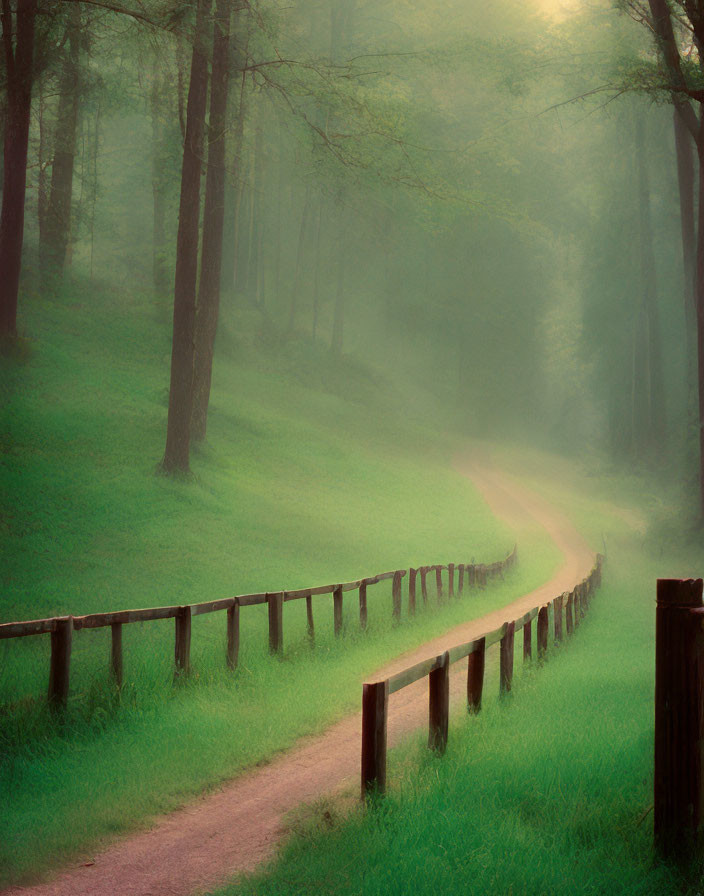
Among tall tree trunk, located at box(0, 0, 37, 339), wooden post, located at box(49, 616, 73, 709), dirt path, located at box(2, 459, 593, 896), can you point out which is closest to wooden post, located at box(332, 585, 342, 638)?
dirt path, located at box(2, 459, 593, 896)

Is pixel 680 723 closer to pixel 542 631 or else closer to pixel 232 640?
pixel 232 640

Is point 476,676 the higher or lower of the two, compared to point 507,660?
higher

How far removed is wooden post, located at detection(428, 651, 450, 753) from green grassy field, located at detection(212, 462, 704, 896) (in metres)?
0.15

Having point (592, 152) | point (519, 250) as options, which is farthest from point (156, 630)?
point (519, 250)

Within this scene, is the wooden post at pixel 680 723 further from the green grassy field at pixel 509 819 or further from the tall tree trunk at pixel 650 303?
the tall tree trunk at pixel 650 303

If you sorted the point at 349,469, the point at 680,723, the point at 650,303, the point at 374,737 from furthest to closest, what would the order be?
the point at 650,303 < the point at 349,469 < the point at 374,737 < the point at 680,723

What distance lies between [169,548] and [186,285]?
631 cm

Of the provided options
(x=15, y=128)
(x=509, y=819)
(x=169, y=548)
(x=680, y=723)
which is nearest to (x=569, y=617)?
(x=169, y=548)

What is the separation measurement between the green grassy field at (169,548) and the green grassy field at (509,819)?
5.75 ft

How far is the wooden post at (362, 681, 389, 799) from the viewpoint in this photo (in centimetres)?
526

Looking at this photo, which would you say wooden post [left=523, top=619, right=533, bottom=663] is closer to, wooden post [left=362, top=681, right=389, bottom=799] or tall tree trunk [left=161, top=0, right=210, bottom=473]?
wooden post [left=362, top=681, right=389, bottom=799]

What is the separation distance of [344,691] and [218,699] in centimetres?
147

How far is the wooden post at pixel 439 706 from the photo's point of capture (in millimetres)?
6168

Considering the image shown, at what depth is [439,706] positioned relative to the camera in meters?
6.23
